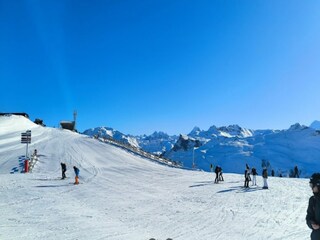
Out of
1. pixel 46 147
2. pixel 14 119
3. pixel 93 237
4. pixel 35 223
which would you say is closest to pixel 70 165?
pixel 46 147

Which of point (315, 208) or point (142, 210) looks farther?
point (142, 210)

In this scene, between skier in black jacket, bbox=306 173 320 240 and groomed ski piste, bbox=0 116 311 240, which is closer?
skier in black jacket, bbox=306 173 320 240

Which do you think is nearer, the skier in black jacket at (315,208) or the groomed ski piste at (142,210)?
the skier in black jacket at (315,208)

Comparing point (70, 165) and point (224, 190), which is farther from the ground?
point (70, 165)

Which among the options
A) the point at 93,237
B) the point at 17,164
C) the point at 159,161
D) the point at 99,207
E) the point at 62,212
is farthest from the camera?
the point at 159,161

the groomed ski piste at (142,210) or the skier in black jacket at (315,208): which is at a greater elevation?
the skier in black jacket at (315,208)

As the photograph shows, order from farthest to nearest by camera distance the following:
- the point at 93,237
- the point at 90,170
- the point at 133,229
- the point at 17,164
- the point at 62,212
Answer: the point at 17,164 < the point at 90,170 < the point at 62,212 < the point at 133,229 < the point at 93,237

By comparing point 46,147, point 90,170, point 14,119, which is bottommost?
point 90,170

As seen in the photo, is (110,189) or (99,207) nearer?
(99,207)

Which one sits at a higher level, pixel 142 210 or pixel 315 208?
pixel 315 208

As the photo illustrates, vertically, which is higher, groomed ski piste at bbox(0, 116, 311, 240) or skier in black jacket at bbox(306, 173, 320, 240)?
skier in black jacket at bbox(306, 173, 320, 240)

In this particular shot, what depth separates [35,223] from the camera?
13273mm

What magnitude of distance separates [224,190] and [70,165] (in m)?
22.5

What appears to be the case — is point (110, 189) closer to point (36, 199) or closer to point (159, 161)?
point (36, 199)
